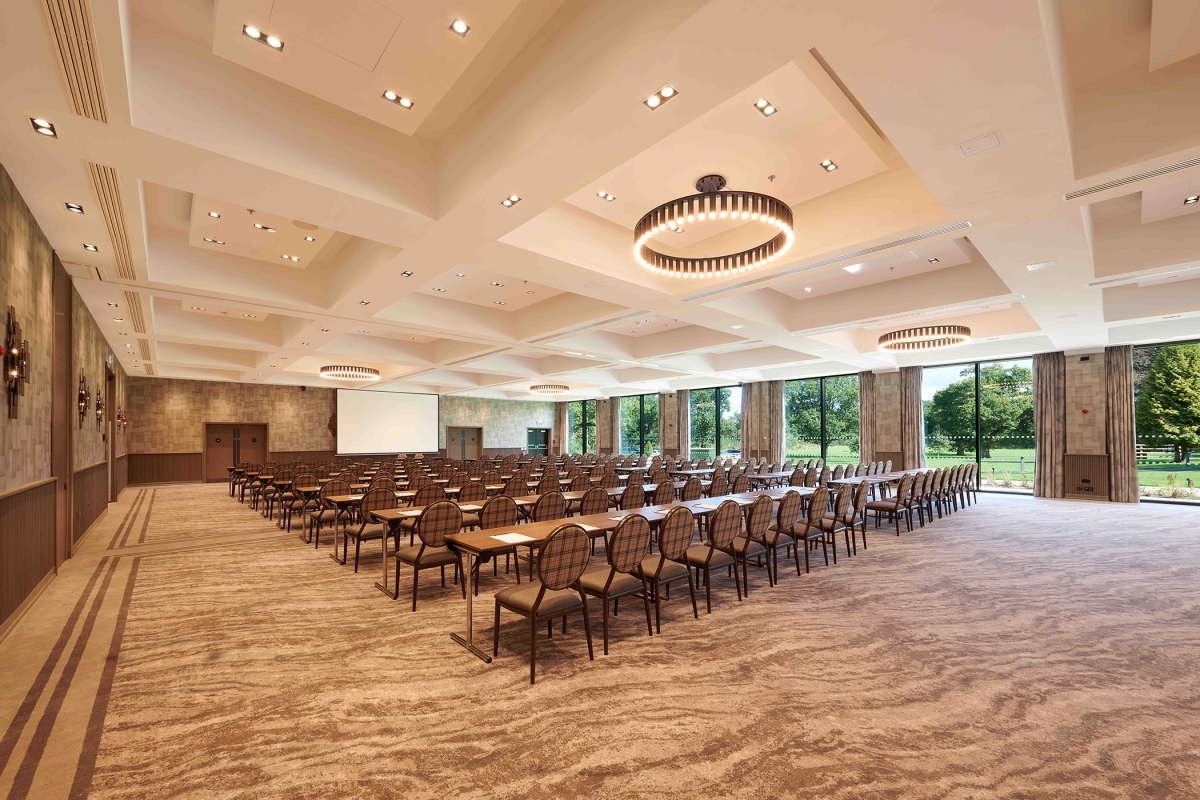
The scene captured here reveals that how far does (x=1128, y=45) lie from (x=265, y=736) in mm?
7454

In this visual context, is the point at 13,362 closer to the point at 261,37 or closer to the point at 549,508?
the point at 261,37

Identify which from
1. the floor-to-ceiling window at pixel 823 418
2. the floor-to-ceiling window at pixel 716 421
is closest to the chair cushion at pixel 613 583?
the floor-to-ceiling window at pixel 823 418

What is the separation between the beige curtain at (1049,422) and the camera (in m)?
13.2

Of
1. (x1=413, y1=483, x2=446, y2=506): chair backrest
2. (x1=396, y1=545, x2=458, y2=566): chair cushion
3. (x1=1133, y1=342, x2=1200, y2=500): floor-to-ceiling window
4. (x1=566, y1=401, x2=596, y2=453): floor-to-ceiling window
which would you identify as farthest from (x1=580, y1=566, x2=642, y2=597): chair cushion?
(x1=566, y1=401, x2=596, y2=453): floor-to-ceiling window

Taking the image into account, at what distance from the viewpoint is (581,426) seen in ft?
92.5

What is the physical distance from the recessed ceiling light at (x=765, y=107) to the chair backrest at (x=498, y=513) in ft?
14.6

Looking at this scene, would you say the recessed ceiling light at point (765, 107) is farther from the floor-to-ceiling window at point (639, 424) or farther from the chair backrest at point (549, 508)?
the floor-to-ceiling window at point (639, 424)

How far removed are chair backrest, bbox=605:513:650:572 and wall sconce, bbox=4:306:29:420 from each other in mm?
5139

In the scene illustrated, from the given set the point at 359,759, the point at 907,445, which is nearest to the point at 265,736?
the point at 359,759

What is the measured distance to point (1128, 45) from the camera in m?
3.92

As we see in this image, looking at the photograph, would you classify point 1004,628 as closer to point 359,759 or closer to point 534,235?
point 359,759

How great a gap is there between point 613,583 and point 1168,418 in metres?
15.8

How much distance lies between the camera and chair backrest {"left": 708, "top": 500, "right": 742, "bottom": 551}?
16.0 feet

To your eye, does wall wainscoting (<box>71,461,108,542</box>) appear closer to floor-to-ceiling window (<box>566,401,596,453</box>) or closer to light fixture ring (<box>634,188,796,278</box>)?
light fixture ring (<box>634,188,796,278</box>)
